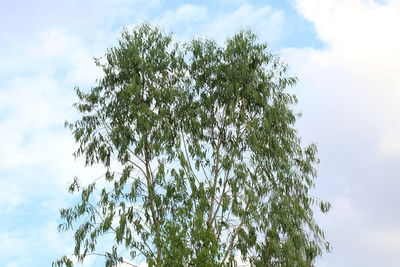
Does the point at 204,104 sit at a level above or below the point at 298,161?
above

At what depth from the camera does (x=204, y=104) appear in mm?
25844

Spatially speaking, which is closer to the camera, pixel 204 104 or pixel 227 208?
pixel 227 208

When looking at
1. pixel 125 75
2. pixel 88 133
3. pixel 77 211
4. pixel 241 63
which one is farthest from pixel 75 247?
pixel 241 63

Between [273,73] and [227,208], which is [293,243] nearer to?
[227,208]

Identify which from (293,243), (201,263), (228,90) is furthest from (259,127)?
(201,263)

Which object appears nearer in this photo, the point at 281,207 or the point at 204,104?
the point at 281,207

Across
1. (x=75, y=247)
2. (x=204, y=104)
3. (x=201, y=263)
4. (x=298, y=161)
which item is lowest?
(x=201, y=263)

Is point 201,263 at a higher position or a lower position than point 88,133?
lower

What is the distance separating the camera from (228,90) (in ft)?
82.9

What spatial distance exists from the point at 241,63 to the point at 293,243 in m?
5.78

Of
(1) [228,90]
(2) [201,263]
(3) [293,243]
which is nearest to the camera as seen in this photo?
(2) [201,263]

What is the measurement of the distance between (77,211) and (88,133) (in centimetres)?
252

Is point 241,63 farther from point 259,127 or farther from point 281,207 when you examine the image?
point 281,207

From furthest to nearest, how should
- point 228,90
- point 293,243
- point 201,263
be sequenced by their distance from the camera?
point 228,90
point 293,243
point 201,263
